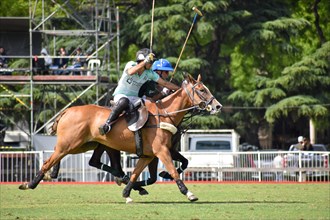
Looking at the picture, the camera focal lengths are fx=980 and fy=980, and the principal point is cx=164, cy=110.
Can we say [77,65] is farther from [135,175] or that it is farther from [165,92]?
[135,175]

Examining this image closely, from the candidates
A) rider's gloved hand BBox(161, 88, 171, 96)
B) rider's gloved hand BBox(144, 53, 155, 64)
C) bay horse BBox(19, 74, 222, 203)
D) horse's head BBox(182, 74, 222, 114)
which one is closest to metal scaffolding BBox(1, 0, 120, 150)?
rider's gloved hand BBox(161, 88, 171, 96)

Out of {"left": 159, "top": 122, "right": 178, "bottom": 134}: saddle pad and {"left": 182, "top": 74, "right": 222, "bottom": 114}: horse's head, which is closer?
{"left": 159, "top": 122, "right": 178, "bottom": 134}: saddle pad

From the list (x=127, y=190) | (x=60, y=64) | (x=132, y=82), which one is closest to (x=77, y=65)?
(x=60, y=64)

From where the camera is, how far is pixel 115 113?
59.1 ft

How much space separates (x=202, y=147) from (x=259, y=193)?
15.5 metres

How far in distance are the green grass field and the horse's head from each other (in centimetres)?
180

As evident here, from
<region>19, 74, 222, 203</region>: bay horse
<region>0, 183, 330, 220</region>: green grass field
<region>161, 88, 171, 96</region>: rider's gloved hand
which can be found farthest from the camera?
<region>161, 88, 171, 96</region>: rider's gloved hand

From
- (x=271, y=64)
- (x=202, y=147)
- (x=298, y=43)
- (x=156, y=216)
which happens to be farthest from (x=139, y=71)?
(x=298, y=43)

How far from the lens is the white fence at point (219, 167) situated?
31.2 metres

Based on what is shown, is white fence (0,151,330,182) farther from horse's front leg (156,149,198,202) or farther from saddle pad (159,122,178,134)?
horse's front leg (156,149,198,202)

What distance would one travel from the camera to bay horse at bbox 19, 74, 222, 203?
1820cm

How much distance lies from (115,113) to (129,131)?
472 millimetres

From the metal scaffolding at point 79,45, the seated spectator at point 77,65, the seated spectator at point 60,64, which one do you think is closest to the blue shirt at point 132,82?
the metal scaffolding at point 79,45

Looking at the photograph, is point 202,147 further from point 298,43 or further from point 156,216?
point 156,216
